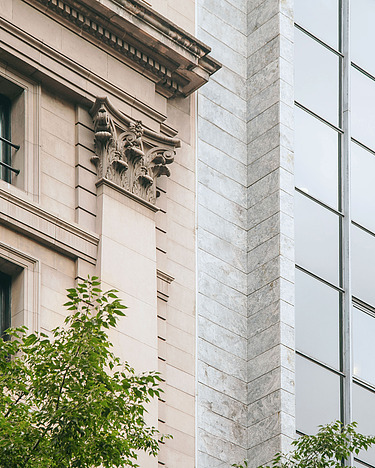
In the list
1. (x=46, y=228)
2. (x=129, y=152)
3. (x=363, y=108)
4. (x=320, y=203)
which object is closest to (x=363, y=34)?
(x=363, y=108)

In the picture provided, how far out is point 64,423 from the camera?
21516 mm

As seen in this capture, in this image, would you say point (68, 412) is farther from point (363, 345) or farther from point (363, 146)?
point (363, 146)

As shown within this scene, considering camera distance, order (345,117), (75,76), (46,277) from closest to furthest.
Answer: (46,277), (75,76), (345,117)

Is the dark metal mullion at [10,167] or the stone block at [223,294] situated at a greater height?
the dark metal mullion at [10,167]

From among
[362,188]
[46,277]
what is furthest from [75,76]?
[362,188]

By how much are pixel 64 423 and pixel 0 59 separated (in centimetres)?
1077

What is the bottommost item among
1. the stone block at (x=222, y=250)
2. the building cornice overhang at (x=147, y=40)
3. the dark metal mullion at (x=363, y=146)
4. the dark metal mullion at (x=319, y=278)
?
the stone block at (x=222, y=250)

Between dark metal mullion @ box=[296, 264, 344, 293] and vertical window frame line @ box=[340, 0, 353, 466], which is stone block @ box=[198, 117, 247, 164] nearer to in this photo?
dark metal mullion @ box=[296, 264, 344, 293]

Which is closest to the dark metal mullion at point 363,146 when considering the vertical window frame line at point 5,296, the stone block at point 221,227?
the stone block at point 221,227

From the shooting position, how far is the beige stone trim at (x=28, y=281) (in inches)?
→ 1109

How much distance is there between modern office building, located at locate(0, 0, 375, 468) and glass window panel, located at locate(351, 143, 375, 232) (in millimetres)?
74

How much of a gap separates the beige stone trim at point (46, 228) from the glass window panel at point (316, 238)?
6.29 metres

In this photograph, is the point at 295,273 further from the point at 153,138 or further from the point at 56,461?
the point at 56,461

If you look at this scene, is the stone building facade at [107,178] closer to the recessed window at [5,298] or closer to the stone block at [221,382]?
the recessed window at [5,298]
